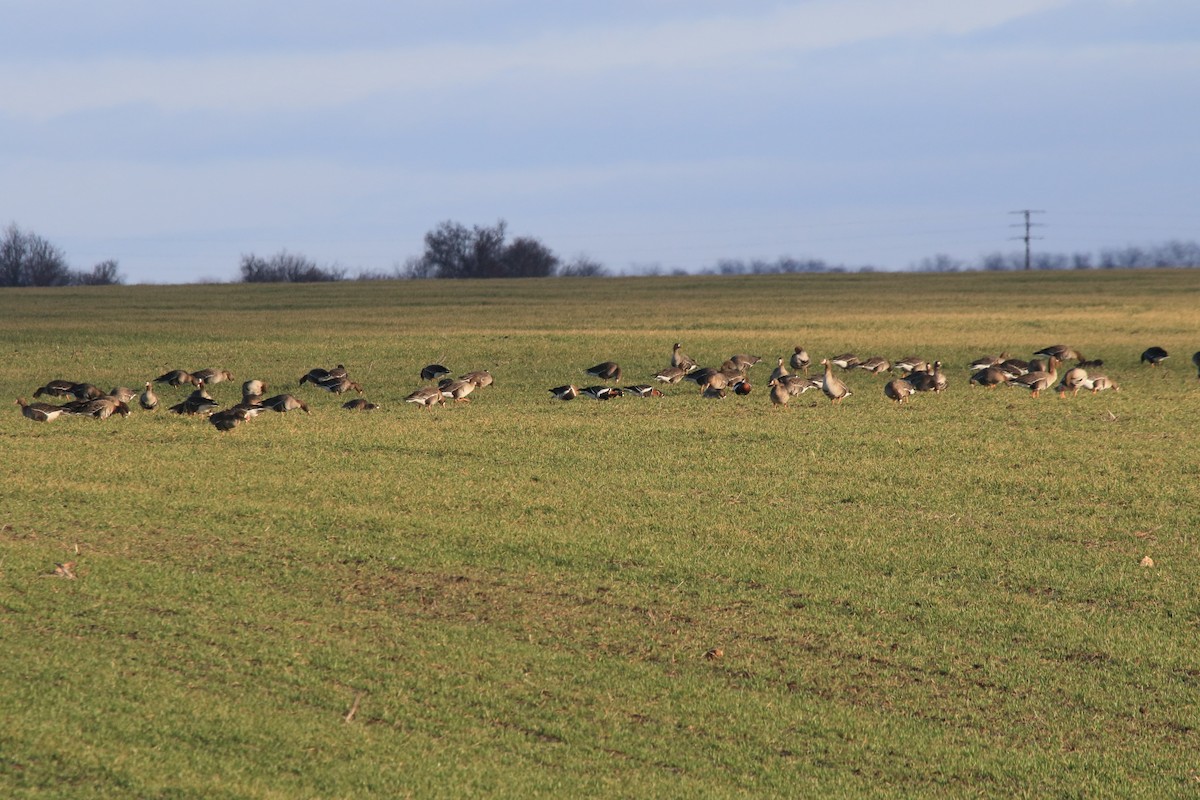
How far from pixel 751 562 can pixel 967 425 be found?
1013 cm

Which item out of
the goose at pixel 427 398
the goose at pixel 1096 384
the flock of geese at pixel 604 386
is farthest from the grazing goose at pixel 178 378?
the goose at pixel 1096 384

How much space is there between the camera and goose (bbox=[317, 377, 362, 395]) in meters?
26.1

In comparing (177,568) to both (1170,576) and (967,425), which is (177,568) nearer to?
(1170,576)

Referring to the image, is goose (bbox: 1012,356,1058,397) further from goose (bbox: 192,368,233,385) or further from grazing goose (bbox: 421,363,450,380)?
goose (bbox: 192,368,233,385)

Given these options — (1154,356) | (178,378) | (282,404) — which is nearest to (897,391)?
(1154,356)

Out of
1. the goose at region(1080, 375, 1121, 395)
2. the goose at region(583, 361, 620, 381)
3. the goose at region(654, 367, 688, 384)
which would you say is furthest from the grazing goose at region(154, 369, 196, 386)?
the goose at region(1080, 375, 1121, 395)

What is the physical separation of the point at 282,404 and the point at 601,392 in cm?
610

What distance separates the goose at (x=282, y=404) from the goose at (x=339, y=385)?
9.18 ft

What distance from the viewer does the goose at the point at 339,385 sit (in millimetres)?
26062

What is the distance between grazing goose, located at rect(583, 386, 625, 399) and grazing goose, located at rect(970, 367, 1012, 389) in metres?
8.05

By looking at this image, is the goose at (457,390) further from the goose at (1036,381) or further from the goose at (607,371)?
the goose at (1036,381)

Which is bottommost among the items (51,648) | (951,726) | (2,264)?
(951,726)

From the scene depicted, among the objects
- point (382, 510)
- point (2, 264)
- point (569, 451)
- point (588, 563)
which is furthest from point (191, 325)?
point (2, 264)

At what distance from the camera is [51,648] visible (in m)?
9.79
